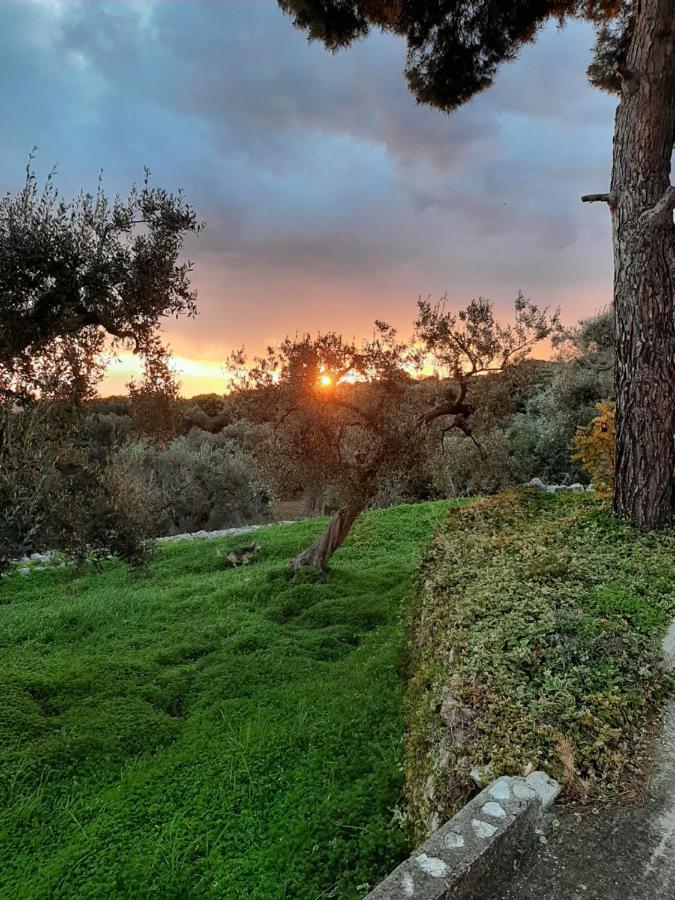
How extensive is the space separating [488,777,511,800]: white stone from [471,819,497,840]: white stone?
0.26 metres

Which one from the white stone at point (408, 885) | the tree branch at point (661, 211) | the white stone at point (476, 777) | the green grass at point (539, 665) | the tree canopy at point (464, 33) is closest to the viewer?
the white stone at point (408, 885)

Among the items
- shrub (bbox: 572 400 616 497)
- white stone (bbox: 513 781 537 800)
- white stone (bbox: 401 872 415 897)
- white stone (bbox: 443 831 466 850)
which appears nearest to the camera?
white stone (bbox: 401 872 415 897)

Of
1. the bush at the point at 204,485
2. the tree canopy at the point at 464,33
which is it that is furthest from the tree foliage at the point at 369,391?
the bush at the point at 204,485

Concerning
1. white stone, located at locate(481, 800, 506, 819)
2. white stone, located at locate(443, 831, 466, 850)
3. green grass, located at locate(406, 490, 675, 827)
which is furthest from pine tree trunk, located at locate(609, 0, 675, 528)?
white stone, located at locate(443, 831, 466, 850)

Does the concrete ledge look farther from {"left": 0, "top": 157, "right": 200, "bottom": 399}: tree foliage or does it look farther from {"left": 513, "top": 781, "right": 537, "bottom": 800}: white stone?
{"left": 0, "top": 157, "right": 200, "bottom": 399}: tree foliage

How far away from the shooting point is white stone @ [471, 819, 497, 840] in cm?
304

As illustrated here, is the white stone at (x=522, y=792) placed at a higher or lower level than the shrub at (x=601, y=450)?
Result: lower

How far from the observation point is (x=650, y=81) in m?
8.95

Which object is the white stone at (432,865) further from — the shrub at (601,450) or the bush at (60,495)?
the shrub at (601,450)

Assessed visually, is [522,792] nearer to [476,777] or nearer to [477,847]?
[476,777]

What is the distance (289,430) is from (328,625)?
3.24m

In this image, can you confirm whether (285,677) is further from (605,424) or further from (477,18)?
(477,18)

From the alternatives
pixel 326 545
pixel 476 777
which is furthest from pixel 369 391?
pixel 476 777

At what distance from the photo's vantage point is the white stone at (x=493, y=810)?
318 cm
